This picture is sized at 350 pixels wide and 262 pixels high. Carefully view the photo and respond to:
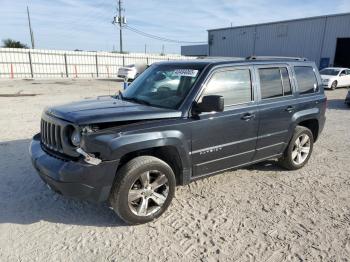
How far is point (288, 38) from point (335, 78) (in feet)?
49.5

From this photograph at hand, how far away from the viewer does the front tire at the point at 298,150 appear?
5207 millimetres

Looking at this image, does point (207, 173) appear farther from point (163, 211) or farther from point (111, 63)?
point (111, 63)

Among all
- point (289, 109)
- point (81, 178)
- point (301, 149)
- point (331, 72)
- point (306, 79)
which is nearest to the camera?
point (81, 178)

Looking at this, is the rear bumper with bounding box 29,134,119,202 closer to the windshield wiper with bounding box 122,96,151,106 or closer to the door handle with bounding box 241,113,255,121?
the windshield wiper with bounding box 122,96,151,106

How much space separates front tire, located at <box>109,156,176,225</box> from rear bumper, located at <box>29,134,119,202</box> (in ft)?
0.44

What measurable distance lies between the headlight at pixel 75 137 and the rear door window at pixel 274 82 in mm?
2682

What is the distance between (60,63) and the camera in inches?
1308

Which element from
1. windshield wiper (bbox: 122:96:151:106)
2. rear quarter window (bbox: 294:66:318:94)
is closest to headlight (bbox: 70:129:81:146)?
windshield wiper (bbox: 122:96:151:106)

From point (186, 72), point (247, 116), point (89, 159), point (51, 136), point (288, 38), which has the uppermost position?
point (288, 38)

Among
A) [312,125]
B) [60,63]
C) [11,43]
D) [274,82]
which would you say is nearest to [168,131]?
[274,82]

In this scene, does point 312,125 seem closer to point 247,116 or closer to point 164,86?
point 247,116

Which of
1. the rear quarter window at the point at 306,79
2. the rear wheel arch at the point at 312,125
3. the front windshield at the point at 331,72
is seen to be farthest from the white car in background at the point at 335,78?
the rear quarter window at the point at 306,79

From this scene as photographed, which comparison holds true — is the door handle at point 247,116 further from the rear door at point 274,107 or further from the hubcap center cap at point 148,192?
the hubcap center cap at point 148,192

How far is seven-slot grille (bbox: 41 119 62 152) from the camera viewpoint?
3438 mm
